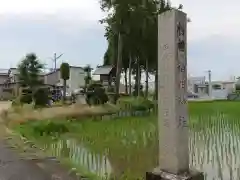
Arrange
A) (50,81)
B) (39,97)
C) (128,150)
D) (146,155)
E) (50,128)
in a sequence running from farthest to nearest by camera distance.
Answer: (50,81)
(39,97)
(50,128)
(128,150)
(146,155)

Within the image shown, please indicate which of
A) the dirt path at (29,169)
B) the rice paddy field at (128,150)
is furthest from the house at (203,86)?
the dirt path at (29,169)

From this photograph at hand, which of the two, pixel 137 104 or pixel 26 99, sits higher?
pixel 26 99

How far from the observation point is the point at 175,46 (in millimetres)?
3998

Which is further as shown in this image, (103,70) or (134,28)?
(103,70)

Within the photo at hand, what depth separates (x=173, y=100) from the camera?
398cm

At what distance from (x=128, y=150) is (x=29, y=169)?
7.92ft

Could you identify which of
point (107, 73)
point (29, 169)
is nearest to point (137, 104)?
point (29, 169)

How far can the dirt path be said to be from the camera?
519 cm

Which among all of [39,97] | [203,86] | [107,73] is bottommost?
[39,97]

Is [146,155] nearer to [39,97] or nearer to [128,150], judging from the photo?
[128,150]

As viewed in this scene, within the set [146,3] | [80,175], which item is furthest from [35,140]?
[146,3]

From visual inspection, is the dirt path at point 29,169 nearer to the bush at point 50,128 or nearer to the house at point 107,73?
the bush at point 50,128

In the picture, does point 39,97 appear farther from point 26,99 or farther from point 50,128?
point 50,128

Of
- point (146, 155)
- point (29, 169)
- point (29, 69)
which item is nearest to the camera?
point (29, 169)
